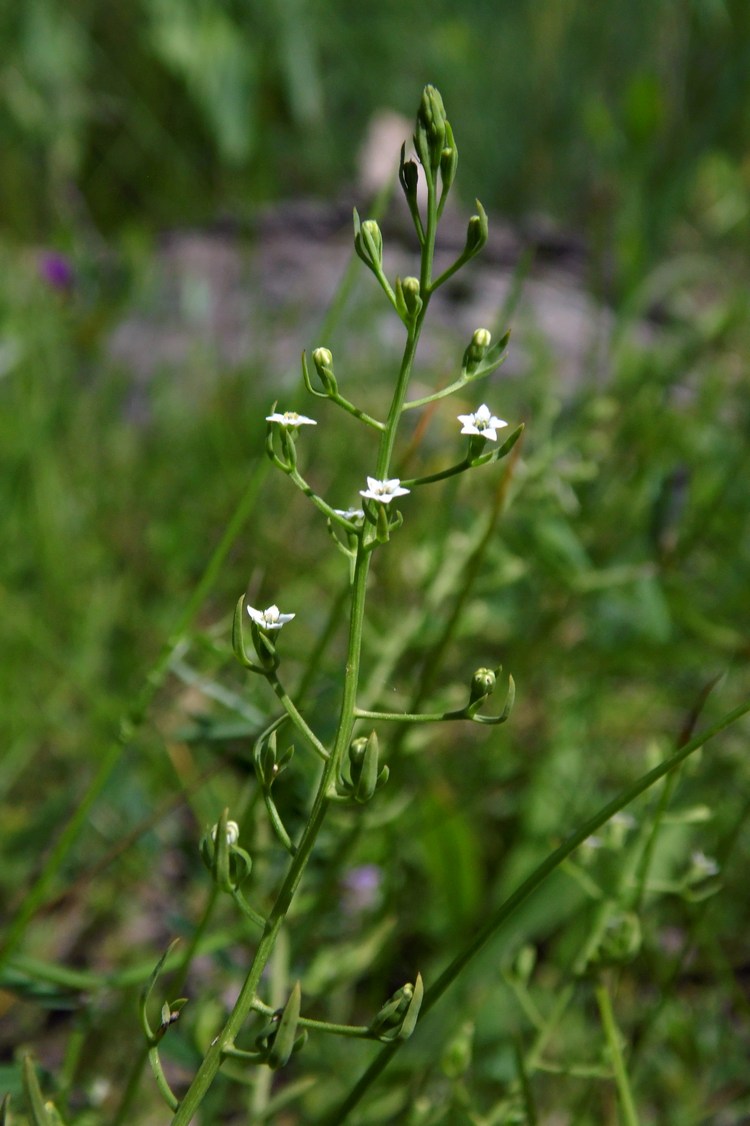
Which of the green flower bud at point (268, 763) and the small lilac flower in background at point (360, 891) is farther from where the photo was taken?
the small lilac flower in background at point (360, 891)

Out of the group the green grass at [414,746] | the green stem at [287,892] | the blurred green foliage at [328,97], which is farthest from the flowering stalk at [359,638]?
the blurred green foliage at [328,97]

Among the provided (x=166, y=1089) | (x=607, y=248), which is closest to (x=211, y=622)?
(x=166, y=1089)

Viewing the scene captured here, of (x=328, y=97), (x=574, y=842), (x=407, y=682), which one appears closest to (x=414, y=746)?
(x=407, y=682)

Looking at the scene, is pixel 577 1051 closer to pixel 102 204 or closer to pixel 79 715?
pixel 79 715

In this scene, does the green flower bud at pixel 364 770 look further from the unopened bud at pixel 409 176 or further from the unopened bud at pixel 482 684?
the unopened bud at pixel 409 176

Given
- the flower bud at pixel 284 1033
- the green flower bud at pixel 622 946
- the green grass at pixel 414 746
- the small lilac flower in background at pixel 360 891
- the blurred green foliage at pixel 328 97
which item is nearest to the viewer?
the flower bud at pixel 284 1033

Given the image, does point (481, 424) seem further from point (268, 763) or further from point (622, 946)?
point (622, 946)
